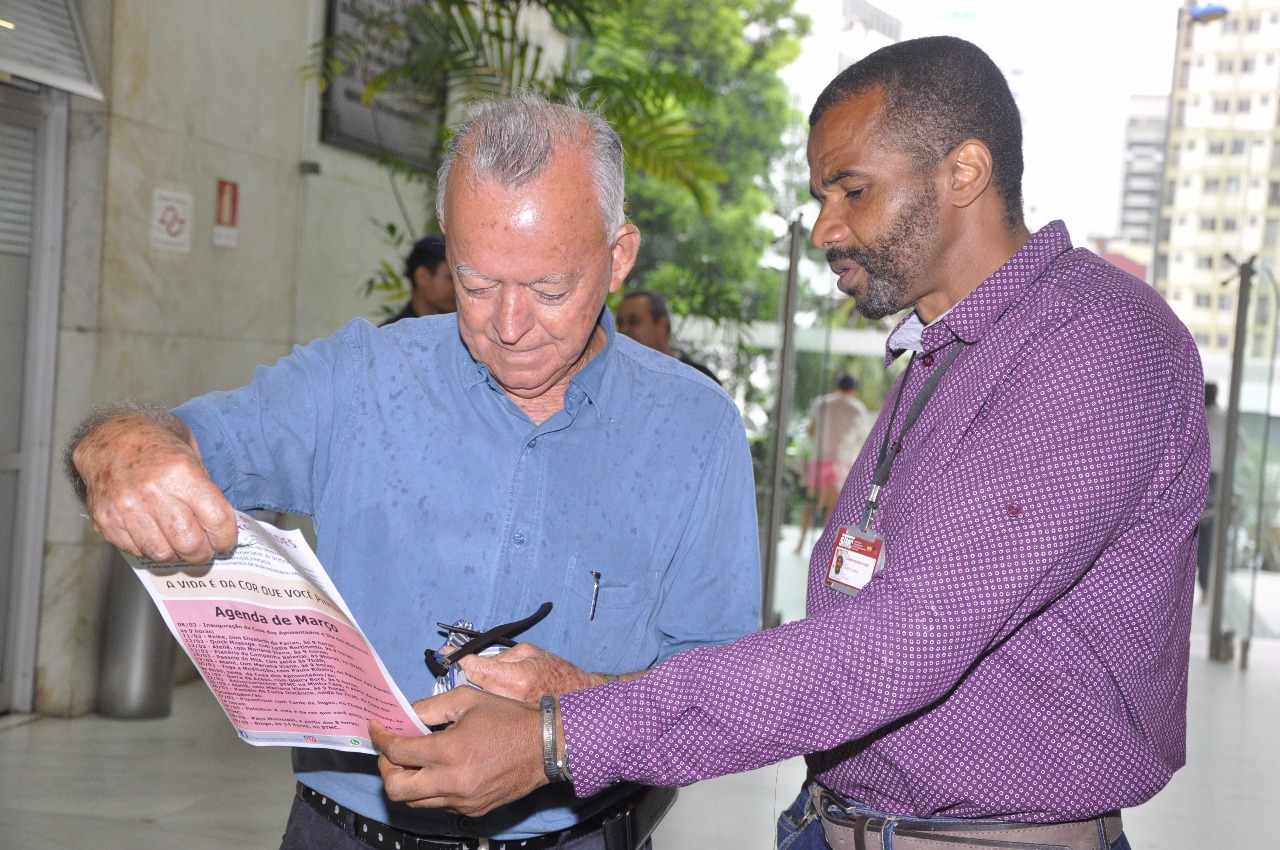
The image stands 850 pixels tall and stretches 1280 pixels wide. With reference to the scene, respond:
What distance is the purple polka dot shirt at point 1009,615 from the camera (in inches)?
52.6

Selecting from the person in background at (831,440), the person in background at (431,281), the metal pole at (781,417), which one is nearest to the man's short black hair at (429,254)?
the person in background at (431,281)

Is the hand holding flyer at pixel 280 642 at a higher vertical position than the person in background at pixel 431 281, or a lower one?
lower

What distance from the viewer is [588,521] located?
1729mm

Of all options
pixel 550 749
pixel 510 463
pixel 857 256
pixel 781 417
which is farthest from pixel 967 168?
pixel 781 417

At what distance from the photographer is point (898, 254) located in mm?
1823

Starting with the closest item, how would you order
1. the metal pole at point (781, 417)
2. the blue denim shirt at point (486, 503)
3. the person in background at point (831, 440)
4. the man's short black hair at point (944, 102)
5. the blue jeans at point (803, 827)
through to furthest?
the blue denim shirt at point (486, 503)
the man's short black hair at point (944, 102)
the blue jeans at point (803, 827)
the metal pole at point (781, 417)
the person in background at point (831, 440)

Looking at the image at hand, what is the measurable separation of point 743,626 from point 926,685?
44cm

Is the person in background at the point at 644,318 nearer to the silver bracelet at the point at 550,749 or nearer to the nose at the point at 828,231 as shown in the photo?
the nose at the point at 828,231

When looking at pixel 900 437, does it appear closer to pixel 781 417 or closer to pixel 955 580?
pixel 955 580

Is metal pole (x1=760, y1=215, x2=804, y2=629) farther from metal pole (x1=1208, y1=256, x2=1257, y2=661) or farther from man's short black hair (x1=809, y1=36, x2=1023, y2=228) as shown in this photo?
man's short black hair (x1=809, y1=36, x2=1023, y2=228)

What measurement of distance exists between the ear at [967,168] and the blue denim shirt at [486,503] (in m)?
0.49

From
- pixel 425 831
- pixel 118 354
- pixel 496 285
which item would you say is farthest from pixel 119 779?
pixel 496 285

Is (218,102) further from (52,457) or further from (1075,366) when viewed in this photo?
(1075,366)

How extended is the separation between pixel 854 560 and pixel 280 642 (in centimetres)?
75
